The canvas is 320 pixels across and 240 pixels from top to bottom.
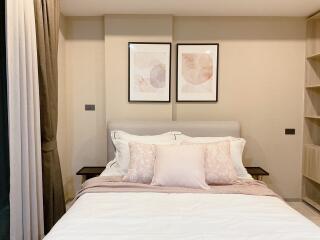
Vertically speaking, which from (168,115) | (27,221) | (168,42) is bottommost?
(27,221)

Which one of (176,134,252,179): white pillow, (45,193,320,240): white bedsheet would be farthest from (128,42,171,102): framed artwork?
(45,193,320,240): white bedsheet

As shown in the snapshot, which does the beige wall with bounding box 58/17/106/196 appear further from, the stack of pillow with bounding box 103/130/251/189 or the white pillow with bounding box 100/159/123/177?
the stack of pillow with bounding box 103/130/251/189

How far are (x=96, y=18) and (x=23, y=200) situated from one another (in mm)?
2373

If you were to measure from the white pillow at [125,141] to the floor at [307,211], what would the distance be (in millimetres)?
1804

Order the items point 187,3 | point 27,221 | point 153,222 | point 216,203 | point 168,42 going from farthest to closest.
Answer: point 168,42 < point 187,3 < point 27,221 < point 216,203 < point 153,222

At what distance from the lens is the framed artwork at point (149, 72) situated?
367 cm

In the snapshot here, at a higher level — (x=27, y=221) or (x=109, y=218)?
(x=109, y=218)

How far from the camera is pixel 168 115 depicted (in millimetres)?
3742

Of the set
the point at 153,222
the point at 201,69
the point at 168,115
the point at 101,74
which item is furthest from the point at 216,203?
the point at 101,74

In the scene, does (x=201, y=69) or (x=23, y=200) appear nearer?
(x=23, y=200)

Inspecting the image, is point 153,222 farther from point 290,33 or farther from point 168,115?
point 290,33

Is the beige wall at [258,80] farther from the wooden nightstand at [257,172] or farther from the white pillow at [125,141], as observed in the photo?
the white pillow at [125,141]

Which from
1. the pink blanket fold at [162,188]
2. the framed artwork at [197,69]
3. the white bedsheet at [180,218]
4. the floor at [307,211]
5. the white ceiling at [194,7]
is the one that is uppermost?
the white ceiling at [194,7]

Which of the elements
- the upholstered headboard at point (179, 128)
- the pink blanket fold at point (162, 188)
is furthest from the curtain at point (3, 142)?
the upholstered headboard at point (179, 128)
